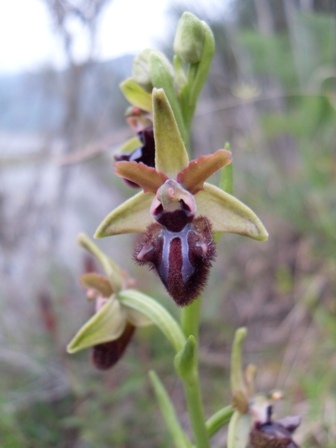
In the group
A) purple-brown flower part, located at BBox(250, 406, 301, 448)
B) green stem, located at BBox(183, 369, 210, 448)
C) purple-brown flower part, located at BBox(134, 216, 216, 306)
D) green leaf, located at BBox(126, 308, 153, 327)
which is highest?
purple-brown flower part, located at BBox(134, 216, 216, 306)

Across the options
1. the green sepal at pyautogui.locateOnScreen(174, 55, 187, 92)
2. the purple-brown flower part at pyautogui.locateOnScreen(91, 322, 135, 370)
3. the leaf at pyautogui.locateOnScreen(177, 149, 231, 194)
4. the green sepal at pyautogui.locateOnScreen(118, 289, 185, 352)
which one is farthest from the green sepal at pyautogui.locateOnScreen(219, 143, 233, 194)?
the purple-brown flower part at pyautogui.locateOnScreen(91, 322, 135, 370)

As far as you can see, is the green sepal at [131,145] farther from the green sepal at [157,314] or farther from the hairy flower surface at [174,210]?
the green sepal at [157,314]

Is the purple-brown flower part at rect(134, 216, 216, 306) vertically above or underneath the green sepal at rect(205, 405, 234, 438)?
above

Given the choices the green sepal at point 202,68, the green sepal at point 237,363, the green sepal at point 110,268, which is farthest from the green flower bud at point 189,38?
the green sepal at point 237,363

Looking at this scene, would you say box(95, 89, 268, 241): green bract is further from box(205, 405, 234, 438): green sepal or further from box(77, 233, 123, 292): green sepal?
box(205, 405, 234, 438): green sepal

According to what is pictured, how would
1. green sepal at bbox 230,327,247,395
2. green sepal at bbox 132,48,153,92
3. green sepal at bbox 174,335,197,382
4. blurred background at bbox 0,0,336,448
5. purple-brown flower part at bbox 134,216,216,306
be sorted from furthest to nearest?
blurred background at bbox 0,0,336,448 < green sepal at bbox 230,327,247,395 < green sepal at bbox 132,48,153,92 < green sepal at bbox 174,335,197,382 < purple-brown flower part at bbox 134,216,216,306

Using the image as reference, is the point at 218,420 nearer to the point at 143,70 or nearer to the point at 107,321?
the point at 107,321

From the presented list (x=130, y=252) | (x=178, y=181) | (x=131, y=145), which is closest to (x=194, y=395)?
(x=178, y=181)
